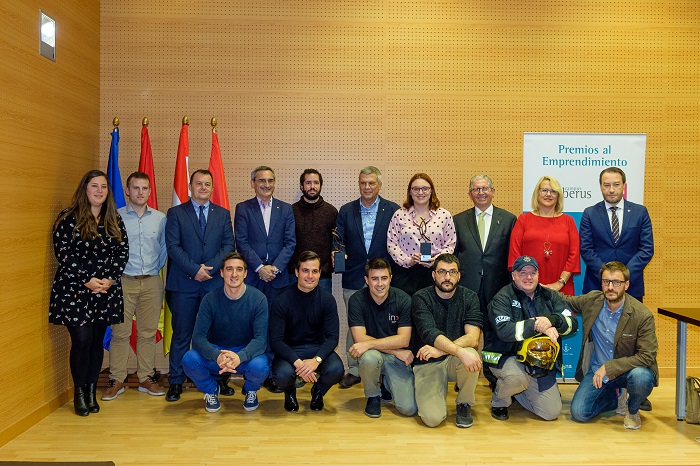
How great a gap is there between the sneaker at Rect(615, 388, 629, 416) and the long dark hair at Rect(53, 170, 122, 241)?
400 centimetres

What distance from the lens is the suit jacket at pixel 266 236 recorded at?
5.39 metres

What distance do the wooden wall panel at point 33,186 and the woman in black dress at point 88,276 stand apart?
17 cm

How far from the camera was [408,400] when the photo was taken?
4742mm

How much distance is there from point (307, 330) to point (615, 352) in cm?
228

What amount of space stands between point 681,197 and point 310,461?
15.2 feet

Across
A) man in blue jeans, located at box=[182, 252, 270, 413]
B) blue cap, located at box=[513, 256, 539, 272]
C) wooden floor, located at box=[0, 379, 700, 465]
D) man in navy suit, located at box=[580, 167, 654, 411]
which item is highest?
man in navy suit, located at box=[580, 167, 654, 411]

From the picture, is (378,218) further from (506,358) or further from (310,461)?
(310,461)

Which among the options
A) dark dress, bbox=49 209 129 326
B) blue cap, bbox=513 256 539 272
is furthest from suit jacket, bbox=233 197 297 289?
blue cap, bbox=513 256 539 272

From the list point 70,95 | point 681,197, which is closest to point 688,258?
point 681,197

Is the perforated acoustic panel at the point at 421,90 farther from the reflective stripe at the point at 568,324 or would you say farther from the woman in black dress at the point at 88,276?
the reflective stripe at the point at 568,324

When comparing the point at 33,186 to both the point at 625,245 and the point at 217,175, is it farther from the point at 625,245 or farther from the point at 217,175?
the point at 625,245

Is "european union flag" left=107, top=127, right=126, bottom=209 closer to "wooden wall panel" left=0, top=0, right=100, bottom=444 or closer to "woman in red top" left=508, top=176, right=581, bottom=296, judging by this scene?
"wooden wall panel" left=0, top=0, right=100, bottom=444

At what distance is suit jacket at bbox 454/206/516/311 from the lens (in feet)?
17.3

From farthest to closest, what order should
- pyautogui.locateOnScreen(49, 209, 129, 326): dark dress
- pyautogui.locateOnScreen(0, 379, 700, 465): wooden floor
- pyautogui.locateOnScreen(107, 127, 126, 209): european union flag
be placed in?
pyautogui.locateOnScreen(107, 127, 126, 209): european union flag < pyautogui.locateOnScreen(49, 209, 129, 326): dark dress < pyautogui.locateOnScreen(0, 379, 700, 465): wooden floor
